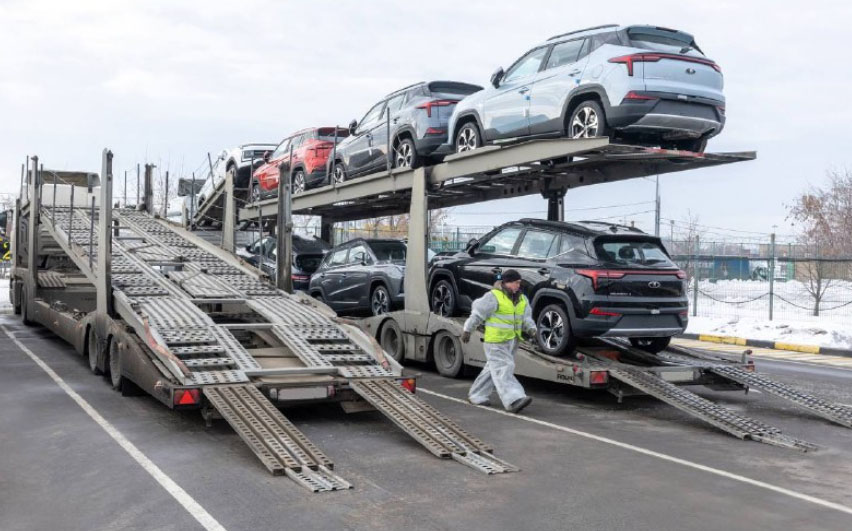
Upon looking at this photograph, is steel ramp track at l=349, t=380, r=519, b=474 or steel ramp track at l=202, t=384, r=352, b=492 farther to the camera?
steel ramp track at l=349, t=380, r=519, b=474

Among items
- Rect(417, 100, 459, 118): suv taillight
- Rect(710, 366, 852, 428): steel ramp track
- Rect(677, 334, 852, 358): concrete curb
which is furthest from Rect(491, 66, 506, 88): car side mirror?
Rect(677, 334, 852, 358): concrete curb

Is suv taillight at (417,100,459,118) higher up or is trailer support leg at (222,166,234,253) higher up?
suv taillight at (417,100,459,118)

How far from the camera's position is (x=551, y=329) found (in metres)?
9.88

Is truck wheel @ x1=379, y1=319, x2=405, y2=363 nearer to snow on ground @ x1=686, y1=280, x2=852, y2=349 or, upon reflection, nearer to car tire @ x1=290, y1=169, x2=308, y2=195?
car tire @ x1=290, y1=169, x2=308, y2=195

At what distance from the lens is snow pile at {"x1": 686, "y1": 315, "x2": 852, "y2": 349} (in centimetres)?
1748

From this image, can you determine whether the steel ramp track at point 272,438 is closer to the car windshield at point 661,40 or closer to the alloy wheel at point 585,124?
the alloy wheel at point 585,124

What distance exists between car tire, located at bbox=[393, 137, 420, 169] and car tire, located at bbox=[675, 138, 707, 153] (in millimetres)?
4074

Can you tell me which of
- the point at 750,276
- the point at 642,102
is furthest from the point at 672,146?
the point at 750,276

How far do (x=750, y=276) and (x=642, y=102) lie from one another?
22.5m

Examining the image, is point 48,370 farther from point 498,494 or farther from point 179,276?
point 498,494

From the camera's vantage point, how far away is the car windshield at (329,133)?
16.0m

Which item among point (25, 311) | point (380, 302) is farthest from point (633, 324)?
point (25, 311)

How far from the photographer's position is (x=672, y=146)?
1016 centimetres

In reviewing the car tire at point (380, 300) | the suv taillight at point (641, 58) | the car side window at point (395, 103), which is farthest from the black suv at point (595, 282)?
the car side window at point (395, 103)
